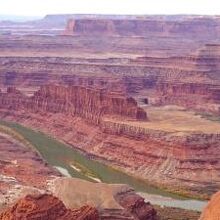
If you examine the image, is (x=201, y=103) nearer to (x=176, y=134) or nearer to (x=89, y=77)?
(x=89, y=77)

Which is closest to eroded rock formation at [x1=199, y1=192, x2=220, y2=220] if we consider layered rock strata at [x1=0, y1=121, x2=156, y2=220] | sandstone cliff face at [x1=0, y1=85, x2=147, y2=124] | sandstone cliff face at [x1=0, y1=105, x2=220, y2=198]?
layered rock strata at [x1=0, y1=121, x2=156, y2=220]

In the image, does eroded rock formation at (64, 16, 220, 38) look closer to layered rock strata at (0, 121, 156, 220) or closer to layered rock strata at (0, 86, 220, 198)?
layered rock strata at (0, 86, 220, 198)

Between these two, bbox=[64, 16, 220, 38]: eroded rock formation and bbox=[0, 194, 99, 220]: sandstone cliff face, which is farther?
bbox=[64, 16, 220, 38]: eroded rock formation

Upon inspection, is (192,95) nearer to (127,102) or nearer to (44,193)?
(127,102)

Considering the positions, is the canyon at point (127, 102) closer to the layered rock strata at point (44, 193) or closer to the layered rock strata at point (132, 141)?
the layered rock strata at point (132, 141)

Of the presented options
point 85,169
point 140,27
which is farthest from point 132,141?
point 140,27
